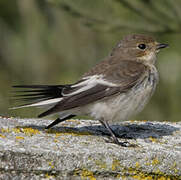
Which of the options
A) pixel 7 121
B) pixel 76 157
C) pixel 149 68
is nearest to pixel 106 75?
pixel 149 68

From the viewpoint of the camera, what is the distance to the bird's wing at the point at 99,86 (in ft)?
15.6

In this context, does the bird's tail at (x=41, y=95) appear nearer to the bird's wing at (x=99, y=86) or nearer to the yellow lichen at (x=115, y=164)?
the bird's wing at (x=99, y=86)

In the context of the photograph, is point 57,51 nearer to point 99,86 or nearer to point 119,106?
point 99,86

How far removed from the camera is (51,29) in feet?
28.2

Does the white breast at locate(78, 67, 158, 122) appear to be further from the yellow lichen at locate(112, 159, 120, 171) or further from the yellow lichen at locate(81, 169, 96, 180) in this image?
the yellow lichen at locate(81, 169, 96, 180)

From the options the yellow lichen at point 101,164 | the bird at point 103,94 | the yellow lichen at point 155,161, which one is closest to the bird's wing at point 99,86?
the bird at point 103,94

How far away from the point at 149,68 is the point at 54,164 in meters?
1.91

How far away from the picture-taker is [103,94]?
486 centimetres

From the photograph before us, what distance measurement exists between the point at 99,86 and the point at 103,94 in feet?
0.31

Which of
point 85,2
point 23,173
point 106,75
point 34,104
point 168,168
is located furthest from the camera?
point 85,2

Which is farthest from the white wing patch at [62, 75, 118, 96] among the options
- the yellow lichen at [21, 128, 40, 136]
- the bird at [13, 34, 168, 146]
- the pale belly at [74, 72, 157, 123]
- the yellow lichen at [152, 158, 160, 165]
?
the yellow lichen at [152, 158, 160, 165]

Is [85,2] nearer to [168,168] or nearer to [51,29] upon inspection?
[51,29]

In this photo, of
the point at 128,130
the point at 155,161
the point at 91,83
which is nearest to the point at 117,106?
the point at 91,83

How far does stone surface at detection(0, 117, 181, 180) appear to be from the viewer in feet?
12.2
